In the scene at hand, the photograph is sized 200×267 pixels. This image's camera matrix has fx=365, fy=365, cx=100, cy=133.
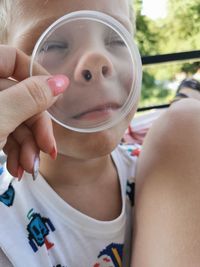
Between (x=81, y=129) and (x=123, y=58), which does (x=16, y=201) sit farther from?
(x=123, y=58)

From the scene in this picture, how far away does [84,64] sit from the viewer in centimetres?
62

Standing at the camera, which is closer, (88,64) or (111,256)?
(88,64)

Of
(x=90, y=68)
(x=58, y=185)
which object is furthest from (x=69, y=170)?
(x=90, y=68)

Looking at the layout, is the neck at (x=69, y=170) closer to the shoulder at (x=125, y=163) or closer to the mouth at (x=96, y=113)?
the shoulder at (x=125, y=163)

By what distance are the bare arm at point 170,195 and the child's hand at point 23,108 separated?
0.85ft

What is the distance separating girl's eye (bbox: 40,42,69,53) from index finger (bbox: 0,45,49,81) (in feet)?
0.25

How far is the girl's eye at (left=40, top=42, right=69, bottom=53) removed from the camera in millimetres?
632

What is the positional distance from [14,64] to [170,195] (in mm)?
379

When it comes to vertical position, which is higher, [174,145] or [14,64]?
[14,64]

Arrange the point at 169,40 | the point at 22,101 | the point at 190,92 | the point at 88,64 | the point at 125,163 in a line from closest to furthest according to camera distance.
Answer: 1. the point at 22,101
2. the point at 88,64
3. the point at 125,163
4. the point at 190,92
5. the point at 169,40

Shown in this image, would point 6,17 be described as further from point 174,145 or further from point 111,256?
point 111,256

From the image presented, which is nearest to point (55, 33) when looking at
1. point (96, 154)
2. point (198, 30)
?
point (96, 154)

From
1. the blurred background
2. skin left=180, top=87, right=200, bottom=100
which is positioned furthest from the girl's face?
the blurred background

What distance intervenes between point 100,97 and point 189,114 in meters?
0.24
